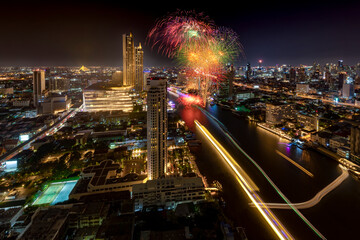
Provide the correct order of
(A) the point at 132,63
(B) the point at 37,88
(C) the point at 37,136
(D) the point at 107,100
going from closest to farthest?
1. (C) the point at 37,136
2. (D) the point at 107,100
3. (B) the point at 37,88
4. (A) the point at 132,63

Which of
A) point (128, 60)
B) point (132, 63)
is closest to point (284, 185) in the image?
point (128, 60)

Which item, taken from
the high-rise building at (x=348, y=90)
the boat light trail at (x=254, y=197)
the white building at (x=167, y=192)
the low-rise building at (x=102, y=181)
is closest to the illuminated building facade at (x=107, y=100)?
the boat light trail at (x=254, y=197)

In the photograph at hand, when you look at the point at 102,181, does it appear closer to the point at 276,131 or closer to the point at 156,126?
the point at 156,126

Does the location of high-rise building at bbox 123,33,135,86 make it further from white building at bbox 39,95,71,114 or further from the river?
the river

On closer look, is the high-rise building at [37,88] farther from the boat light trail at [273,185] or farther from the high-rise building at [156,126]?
the boat light trail at [273,185]

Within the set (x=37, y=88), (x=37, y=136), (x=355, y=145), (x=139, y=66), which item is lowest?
(x=37, y=136)

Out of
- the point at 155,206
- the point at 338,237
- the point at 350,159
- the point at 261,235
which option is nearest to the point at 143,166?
the point at 155,206

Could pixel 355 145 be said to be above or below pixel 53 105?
below
